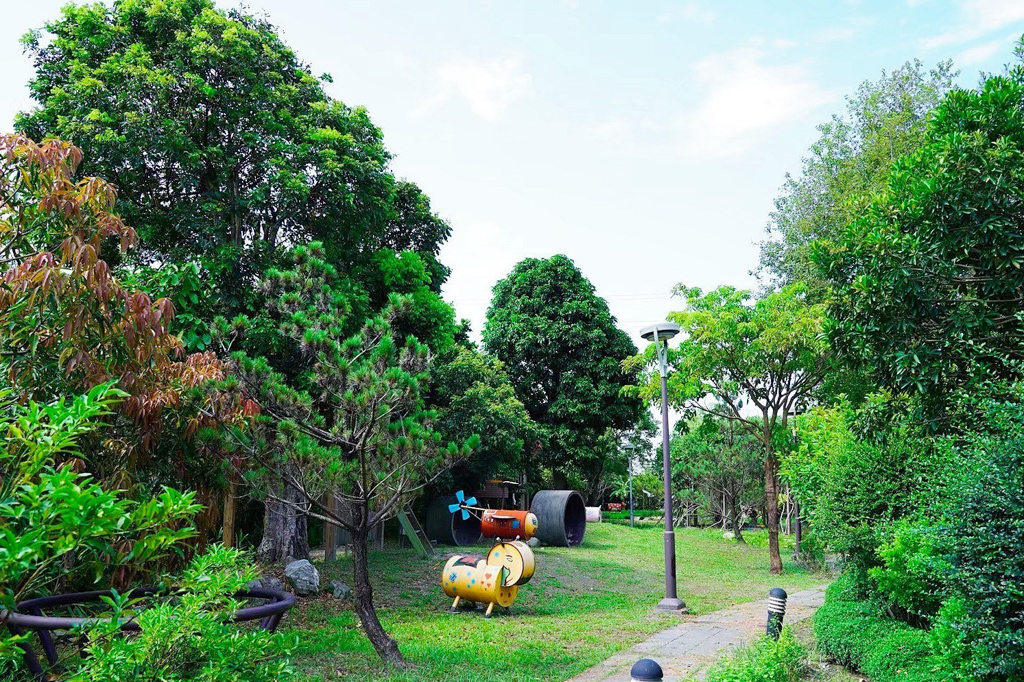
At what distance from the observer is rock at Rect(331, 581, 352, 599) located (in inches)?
460

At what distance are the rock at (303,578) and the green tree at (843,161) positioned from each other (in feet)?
44.8

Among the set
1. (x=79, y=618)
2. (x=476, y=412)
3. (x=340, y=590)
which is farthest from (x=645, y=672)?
(x=476, y=412)

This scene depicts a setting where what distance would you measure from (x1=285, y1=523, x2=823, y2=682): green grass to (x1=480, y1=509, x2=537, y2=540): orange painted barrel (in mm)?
686

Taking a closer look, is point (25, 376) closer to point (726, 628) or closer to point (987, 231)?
point (987, 231)

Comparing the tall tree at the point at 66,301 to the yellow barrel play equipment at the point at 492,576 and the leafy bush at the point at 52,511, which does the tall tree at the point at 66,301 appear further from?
the yellow barrel play equipment at the point at 492,576

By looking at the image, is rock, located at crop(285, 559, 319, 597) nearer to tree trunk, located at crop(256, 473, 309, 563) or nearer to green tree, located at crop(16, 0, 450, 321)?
tree trunk, located at crop(256, 473, 309, 563)

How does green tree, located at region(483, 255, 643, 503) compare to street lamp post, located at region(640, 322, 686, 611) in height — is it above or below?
above

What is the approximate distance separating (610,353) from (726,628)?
19245mm

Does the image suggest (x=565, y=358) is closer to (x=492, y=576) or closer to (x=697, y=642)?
(x=492, y=576)

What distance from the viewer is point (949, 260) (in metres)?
6.50

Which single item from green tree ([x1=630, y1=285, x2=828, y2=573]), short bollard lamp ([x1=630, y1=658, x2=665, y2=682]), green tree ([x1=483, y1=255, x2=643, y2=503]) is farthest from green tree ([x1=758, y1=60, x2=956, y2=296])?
short bollard lamp ([x1=630, y1=658, x2=665, y2=682])

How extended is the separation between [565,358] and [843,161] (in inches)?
481

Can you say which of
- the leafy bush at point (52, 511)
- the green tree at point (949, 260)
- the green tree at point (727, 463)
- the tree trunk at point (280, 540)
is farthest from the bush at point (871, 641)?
the green tree at point (727, 463)

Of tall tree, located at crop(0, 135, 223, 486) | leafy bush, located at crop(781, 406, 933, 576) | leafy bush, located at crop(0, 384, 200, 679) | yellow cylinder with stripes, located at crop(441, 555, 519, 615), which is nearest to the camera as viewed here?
leafy bush, located at crop(0, 384, 200, 679)
